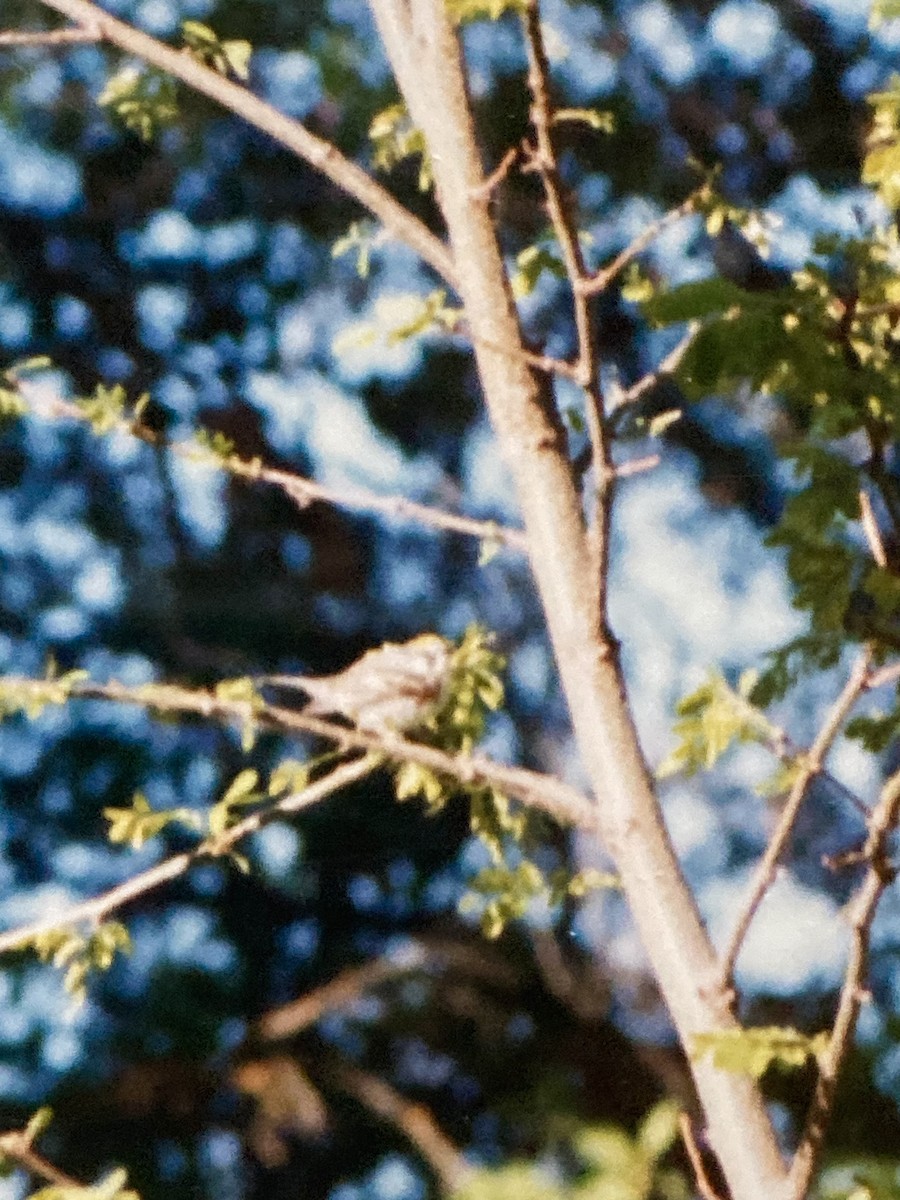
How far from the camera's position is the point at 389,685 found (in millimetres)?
2002

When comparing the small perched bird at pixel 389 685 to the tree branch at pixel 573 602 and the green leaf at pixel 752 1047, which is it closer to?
the tree branch at pixel 573 602

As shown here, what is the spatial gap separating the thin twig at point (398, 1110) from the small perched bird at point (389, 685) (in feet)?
13.9

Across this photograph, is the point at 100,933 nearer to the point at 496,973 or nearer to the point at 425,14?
the point at 425,14

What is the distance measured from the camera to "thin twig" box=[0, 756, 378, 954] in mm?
1462

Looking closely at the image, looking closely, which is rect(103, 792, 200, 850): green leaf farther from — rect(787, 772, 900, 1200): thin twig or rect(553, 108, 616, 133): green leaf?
rect(553, 108, 616, 133): green leaf

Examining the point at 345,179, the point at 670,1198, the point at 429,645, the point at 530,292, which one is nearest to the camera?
the point at 670,1198

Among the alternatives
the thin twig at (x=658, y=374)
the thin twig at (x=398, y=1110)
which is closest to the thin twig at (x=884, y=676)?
the thin twig at (x=658, y=374)

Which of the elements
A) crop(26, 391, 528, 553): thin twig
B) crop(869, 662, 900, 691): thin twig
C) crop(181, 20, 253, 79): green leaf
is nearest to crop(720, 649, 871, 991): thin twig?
crop(869, 662, 900, 691): thin twig

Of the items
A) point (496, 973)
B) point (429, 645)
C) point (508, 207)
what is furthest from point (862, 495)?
point (496, 973)

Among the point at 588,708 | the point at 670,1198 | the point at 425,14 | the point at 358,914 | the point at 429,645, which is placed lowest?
the point at 670,1198

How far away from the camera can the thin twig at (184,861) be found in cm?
146

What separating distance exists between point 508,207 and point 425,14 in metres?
4.11

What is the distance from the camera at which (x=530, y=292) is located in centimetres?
187

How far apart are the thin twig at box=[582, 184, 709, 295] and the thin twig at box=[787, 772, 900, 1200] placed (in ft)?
1.99
